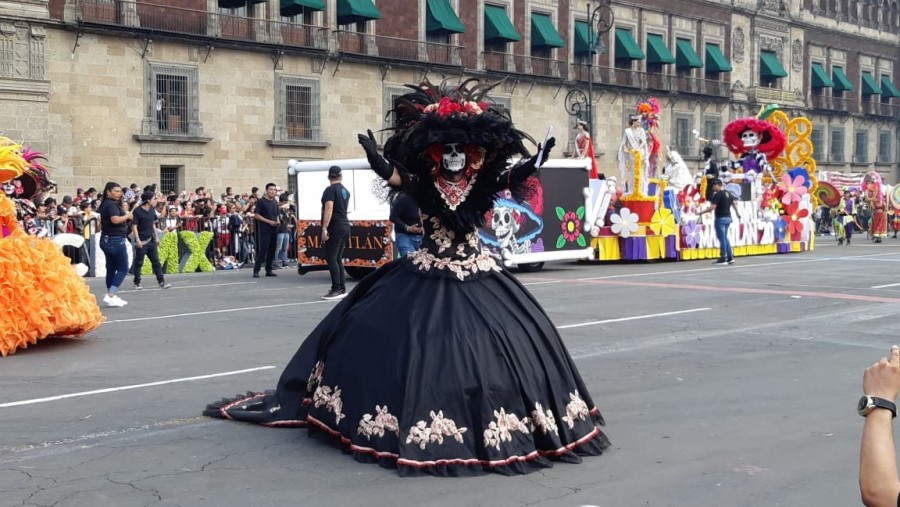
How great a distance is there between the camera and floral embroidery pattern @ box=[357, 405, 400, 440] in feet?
17.3

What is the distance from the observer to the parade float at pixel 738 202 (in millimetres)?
21250

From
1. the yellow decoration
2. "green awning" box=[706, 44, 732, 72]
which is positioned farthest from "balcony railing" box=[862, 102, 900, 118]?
the yellow decoration

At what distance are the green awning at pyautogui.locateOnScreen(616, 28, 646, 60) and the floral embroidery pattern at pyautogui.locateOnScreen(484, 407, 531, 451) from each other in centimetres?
4162

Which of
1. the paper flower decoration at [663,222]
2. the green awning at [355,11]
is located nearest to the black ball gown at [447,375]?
the paper flower decoration at [663,222]

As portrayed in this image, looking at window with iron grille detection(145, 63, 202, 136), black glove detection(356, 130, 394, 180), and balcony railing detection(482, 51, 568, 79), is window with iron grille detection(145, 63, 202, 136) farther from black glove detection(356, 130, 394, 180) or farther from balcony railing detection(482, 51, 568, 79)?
black glove detection(356, 130, 394, 180)

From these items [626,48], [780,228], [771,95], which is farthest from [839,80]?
[780,228]

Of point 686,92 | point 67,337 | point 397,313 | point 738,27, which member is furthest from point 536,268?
point 738,27

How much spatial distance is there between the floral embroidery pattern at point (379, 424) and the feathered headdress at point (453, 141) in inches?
48.6

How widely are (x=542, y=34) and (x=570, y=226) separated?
23194mm

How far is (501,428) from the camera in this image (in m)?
5.25

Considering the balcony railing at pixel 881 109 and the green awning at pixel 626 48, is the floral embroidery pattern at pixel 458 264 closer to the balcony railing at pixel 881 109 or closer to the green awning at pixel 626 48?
the green awning at pixel 626 48

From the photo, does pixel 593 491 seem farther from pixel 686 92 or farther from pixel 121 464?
pixel 686 92

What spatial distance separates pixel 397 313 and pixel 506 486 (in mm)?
1144

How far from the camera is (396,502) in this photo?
15.7 feet
